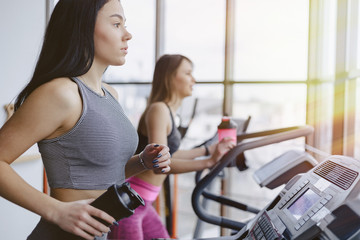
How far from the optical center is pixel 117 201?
34.2 inches

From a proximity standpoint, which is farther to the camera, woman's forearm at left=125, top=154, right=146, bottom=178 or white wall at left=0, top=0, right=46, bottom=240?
white wall at left=0, top=0, right=46, bottom=240

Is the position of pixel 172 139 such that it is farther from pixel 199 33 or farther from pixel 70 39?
pixel 199 33

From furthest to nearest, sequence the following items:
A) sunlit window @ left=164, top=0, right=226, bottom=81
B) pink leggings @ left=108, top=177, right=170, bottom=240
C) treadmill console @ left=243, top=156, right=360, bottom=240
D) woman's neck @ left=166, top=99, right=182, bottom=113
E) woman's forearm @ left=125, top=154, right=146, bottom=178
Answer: sunlit window @ left=164, top=0, right=226, bottom=81 < woman's neck @ left=166, top=99, right=182, bottom=113 < pink leggings @ left=108, top=177, right=170, bottom=240 < woman's forearm @ left=125, top=154, right=146, bottom=178 < treadmill console @ left=243, top=156, right=360, bottom=240

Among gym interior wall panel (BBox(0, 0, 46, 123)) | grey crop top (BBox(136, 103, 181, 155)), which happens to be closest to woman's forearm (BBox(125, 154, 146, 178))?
grey crop top (BBox(136, 103, 181, 155))

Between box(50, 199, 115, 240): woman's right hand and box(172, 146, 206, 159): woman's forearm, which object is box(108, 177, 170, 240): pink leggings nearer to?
box(172, 146, 206, 159): woman's forearm

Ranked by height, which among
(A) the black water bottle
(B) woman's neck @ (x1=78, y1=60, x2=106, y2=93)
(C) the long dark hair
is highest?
(C) the long dark hair

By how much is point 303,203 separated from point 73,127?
0.65m

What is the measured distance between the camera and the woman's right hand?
2.87 ft

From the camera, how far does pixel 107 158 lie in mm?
1057

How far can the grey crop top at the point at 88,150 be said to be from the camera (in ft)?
3.25

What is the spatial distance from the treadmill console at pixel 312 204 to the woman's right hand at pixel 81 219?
442 millimetres

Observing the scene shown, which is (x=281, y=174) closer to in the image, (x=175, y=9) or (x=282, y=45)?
(x=282, y=45)

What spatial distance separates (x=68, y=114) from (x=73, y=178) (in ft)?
0.61

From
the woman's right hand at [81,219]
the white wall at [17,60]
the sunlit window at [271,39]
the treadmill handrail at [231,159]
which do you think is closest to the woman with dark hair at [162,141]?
the treadmill handrail at [231,159]
